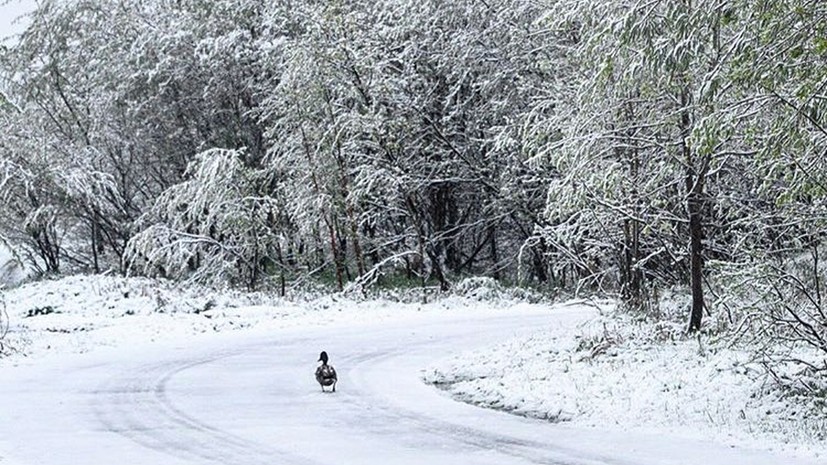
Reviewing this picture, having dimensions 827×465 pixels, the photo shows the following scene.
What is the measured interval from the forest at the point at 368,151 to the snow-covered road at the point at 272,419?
11.3ft

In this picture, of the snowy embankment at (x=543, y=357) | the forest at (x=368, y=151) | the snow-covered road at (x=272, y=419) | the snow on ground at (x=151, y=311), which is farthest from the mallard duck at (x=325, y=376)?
the snow on ground at (x=151, y=311)

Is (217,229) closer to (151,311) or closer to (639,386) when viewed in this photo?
(151,311)

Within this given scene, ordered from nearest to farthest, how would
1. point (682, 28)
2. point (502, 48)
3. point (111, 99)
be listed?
1. point (682, 28)
2. point (502, 48)
3. point (111, 99)

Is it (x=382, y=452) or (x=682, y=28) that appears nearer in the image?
(x=382, y=452)

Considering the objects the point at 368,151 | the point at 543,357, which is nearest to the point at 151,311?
the point at 368,151

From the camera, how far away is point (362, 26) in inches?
1199

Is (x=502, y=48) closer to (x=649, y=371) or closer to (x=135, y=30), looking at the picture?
(x=135, y=30)

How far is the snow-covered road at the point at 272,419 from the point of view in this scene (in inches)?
348

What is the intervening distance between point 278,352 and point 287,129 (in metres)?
14.9

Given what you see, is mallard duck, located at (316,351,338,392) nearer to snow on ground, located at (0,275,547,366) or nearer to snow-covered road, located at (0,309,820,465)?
snow-covered road, located at (0,309,820,465)

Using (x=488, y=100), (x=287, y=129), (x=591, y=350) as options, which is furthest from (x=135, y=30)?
(x=591, y=350)

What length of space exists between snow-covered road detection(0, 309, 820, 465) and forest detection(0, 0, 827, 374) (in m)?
3.43

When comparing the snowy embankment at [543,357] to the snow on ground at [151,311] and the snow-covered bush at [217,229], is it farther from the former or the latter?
the snow-covered bush at [217,229]

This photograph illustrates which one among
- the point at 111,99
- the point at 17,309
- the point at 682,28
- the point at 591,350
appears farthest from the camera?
the point at 111,99
